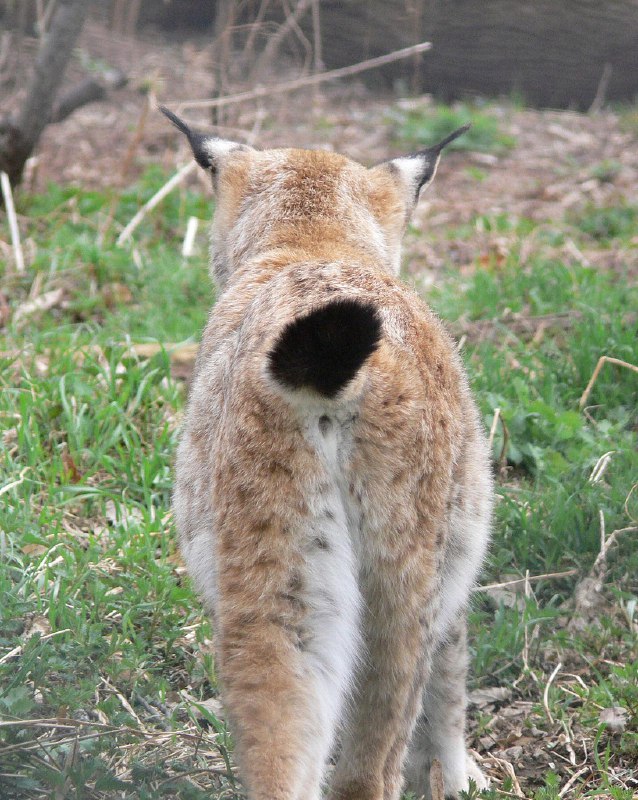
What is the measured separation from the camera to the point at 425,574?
2482mm

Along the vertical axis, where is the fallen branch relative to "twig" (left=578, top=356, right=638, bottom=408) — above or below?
below

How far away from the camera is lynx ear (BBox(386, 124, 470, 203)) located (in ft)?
13.2

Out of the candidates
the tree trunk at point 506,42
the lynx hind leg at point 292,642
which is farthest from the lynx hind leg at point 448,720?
the tree trunk at point 506,42

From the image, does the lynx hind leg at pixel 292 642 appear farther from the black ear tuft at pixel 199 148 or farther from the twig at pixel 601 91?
the twig at pixel 601 91

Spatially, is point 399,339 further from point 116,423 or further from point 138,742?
point 116,423

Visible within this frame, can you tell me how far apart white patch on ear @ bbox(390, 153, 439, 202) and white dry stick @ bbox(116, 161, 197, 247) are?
2.99 m

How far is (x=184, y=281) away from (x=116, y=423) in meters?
1.73

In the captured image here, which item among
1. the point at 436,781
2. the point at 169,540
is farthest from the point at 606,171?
the point at 436,781

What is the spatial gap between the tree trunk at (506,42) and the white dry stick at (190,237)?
101 inches

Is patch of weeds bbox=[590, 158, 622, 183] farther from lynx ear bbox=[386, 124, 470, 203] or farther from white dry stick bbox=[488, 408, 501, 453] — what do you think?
lynx ear bbox=[386, 124, 470, 203]

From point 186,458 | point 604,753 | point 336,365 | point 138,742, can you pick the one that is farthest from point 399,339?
point 604,753

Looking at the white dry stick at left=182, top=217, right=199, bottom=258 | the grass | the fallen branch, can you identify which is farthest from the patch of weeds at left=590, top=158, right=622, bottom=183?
the fallen branch

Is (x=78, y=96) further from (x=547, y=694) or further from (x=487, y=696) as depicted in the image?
(x=547, y=694)

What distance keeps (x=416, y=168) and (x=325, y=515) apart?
Result: 2.10 m
